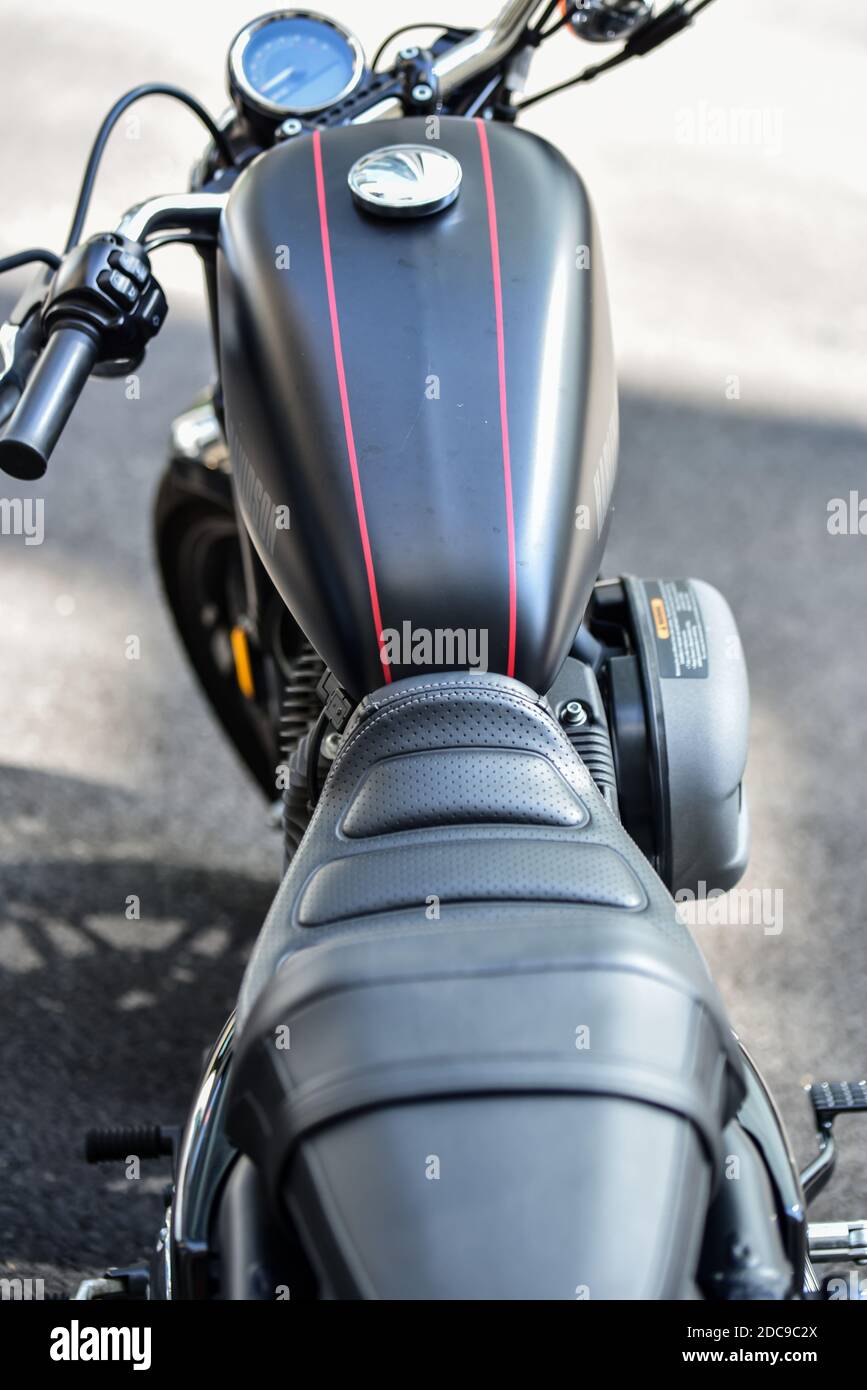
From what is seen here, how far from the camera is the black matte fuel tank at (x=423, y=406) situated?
1132 mm

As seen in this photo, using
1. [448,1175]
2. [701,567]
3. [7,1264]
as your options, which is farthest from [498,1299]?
[701,567]

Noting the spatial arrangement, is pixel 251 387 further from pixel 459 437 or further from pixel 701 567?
pixel 701 567

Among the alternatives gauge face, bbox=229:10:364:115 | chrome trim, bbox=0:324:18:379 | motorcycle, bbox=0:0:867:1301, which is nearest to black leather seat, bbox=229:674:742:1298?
motorcycle, bbox=0:0:867:1301

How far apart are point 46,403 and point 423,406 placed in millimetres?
308

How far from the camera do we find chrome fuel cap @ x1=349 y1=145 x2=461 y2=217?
1.22 metres

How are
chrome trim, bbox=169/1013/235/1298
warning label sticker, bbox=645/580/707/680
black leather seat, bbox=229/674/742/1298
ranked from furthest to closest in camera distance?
warning label sticker, bbox=645/580/707/680
chrome trim, bbox=169/1013/235/1298
black leather seat, bbox=229/674/742/1298

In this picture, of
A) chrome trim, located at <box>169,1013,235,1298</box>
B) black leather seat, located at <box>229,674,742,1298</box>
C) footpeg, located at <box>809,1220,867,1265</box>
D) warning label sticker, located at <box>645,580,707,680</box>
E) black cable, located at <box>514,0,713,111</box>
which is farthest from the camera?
black cable, located at <box>514,0,713,111</box>

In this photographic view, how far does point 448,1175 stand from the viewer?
74cm

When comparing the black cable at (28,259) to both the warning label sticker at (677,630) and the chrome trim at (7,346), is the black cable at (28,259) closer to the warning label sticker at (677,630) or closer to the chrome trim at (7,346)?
the chrome trim at (7,346)

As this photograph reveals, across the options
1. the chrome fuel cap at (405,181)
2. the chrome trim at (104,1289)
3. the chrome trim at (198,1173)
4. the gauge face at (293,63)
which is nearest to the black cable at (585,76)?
the gauge face at (293,63)

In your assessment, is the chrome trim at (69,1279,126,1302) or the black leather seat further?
the chrome trim at (69,1279,126,1302)

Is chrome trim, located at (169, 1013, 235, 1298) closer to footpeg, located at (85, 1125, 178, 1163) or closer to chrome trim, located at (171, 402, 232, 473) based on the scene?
footpeg, located at (85, 1125, 178, 1163)

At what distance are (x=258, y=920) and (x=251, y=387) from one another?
3.34ft

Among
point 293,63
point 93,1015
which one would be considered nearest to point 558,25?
point 293,63
